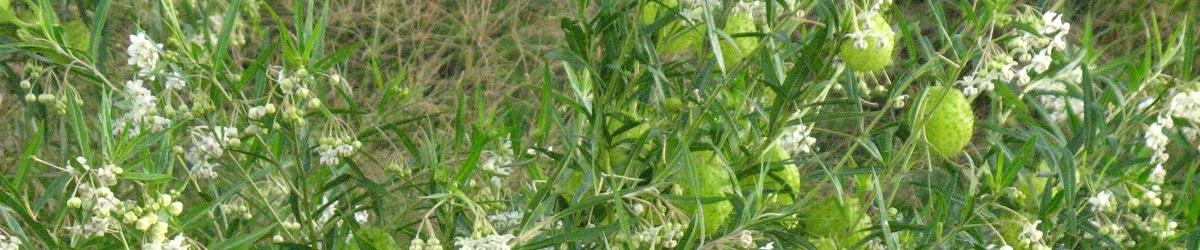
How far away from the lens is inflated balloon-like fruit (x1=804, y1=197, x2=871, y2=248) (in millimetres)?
1604

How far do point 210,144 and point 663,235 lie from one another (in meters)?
0.48

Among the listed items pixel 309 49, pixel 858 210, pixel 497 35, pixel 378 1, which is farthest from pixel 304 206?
pixel 497 35

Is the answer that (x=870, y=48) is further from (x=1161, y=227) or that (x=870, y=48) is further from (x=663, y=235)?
(x=1161, y=227)

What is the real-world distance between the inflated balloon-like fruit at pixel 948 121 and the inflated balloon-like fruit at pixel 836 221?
116 millimetres

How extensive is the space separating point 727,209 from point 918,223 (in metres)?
0.30

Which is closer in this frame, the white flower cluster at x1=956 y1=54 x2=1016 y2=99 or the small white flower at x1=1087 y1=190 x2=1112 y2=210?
the white flower cluster at x1=956 y1=54 x2=1016 y2=99

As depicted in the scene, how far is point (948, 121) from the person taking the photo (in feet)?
4.96

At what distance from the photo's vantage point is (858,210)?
1.66 m

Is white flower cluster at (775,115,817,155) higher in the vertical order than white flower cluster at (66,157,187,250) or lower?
lower

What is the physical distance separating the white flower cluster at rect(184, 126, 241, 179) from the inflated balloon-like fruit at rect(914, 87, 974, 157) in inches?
27.2

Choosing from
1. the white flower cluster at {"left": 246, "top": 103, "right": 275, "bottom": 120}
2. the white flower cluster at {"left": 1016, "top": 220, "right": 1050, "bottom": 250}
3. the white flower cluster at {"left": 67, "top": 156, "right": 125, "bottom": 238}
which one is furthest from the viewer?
the white flower cluster at {"left": 1016, "top": 220, "right": 1050, "bottom": 250}

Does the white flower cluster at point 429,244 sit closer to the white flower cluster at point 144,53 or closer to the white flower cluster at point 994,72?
the white flower cluster at point 144,53

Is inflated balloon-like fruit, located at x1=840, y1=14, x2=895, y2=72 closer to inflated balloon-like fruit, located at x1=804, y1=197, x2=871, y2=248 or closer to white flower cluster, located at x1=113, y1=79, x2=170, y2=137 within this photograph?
inflated balloon-like fruit, located at x1=804, y1=197, x2=871, y2=248

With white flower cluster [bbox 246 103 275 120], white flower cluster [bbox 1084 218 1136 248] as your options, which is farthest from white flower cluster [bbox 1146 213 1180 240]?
white flower cluster [bbox 246 103 275 120]
